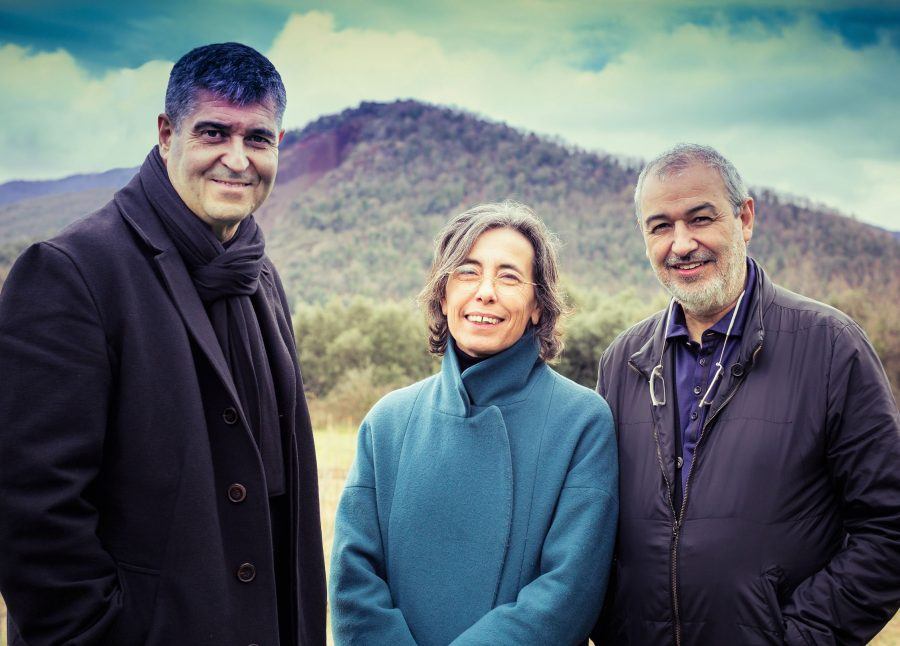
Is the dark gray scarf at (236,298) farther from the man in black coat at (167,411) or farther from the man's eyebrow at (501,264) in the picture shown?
the man's eyebrow at (501,264)

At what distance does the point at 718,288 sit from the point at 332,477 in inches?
279

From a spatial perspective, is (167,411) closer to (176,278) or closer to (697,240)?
(176,278)

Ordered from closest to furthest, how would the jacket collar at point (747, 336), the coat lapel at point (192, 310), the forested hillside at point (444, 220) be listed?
the coat lapel at point (192, 310), the jacket collar at point (747, 336), the forested hillside at point (444, 220)

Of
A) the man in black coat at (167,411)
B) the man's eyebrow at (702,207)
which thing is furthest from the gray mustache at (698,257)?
the man in black coat at (167,411)

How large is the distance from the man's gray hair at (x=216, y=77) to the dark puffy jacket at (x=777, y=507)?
1.73 meters

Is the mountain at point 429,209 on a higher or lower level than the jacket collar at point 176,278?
higher

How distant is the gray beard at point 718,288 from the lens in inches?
108

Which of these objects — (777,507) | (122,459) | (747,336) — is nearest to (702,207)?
(747,336)

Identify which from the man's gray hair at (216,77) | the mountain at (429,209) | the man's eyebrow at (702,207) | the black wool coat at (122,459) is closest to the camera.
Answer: the black wool coat at (122,459)

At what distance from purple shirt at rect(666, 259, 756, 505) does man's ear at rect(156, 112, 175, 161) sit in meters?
1.83

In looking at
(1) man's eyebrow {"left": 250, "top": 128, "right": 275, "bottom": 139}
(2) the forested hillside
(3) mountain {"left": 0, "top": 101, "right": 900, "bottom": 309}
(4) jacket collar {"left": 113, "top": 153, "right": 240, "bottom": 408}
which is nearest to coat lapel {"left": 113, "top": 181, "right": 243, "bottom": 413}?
(4) jacket collar {"left": 113, "top": 153, "right": 240, "bottom": 408}

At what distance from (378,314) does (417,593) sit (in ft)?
59.9

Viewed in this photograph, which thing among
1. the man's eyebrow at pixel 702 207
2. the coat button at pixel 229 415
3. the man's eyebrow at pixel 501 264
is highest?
the man's eyebrow at pixel 702 207

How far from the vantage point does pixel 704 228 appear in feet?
9.25
